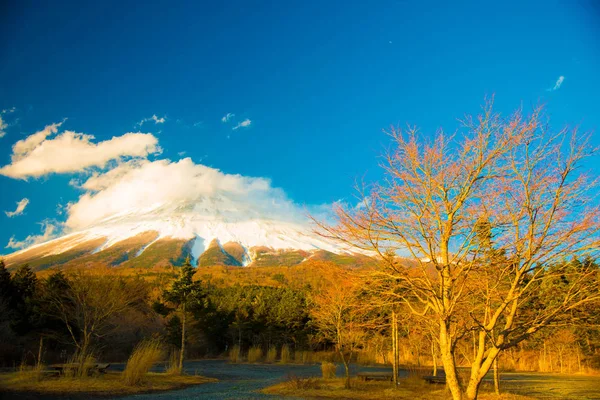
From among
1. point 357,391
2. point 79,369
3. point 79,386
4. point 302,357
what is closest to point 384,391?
point 357,391

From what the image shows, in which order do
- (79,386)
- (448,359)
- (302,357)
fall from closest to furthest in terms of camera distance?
1. (448,359)
2. (79,386)
3. (302,357)

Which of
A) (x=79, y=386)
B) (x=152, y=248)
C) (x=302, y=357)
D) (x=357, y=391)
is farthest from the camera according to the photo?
(x=152, y=248)

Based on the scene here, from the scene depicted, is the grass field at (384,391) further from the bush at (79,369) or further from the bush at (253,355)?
the bush at (253,355)

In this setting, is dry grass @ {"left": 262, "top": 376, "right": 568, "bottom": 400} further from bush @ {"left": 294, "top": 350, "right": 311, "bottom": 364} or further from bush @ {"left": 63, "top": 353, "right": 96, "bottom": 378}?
bush @ {"left": 294, "top": 350, "right": 311, "bottom": 364}

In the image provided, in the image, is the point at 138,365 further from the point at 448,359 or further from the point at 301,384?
the point at 448,359

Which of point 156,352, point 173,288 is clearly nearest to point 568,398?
point 156,352

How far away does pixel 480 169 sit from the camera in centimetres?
581

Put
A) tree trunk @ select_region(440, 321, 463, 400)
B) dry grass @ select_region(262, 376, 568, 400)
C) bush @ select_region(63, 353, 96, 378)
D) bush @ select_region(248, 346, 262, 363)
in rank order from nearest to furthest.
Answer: tree trunk @ select_region(440, 321, 463, 400) → dry grass @ select_region(262, 376, 568, 400) → bush @ select_region(63, 353, 96, 378) → bush @ select_region(248, 346, 262, 363)

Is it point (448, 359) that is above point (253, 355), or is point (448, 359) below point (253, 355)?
above

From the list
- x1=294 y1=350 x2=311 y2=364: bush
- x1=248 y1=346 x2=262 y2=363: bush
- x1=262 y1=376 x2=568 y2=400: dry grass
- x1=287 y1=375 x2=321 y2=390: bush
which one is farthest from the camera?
x1=294 y1=350 x2=311 y2=364: bush

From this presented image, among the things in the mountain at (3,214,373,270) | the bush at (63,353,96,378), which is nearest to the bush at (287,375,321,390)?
the bush at (63,353,96,378)

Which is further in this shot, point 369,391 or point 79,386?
point 369,391

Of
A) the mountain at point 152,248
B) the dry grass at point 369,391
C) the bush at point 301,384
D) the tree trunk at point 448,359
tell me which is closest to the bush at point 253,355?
the dry grass at point 369,391

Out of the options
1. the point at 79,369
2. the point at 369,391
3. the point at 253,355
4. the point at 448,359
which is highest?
the point at 448,359
